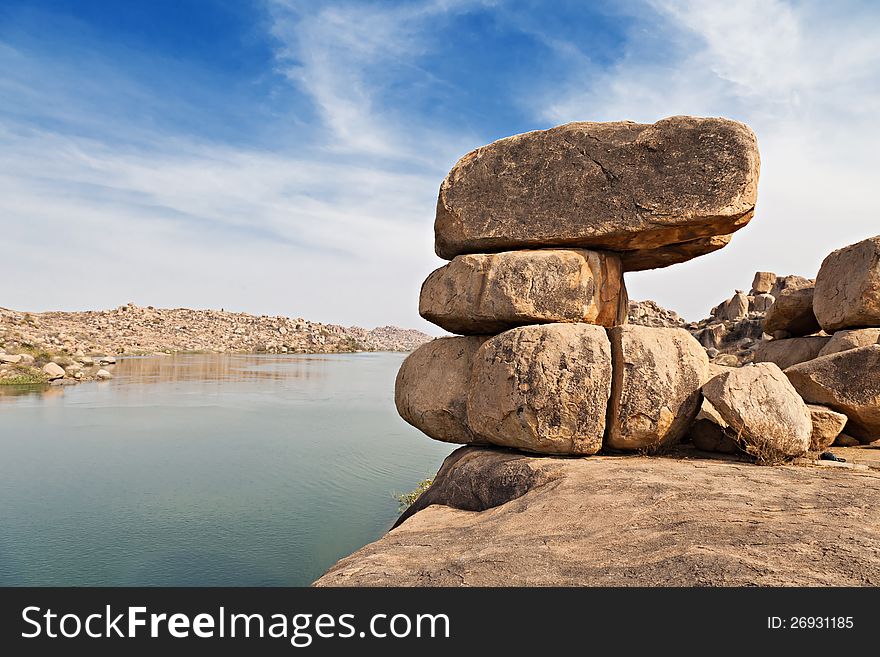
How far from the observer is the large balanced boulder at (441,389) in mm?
8586

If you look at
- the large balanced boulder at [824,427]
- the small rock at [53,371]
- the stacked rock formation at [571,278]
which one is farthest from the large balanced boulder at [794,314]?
the small rock at [53,371]

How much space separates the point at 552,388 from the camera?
7195 mm

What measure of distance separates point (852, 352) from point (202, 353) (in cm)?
7610

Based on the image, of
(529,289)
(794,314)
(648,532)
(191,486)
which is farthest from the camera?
(191,486)

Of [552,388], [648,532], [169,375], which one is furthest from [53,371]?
[648,532]

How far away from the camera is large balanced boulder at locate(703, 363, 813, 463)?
21.8ft

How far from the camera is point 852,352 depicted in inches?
312

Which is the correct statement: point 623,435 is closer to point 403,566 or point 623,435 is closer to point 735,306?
point 403,566

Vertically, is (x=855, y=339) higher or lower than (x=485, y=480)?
higher

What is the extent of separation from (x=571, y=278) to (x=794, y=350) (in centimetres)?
602

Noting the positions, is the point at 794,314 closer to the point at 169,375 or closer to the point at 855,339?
the point at 855,339

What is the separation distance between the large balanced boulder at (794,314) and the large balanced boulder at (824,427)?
4.65 meters

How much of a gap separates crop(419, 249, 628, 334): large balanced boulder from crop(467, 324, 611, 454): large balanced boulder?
44 centimetres
